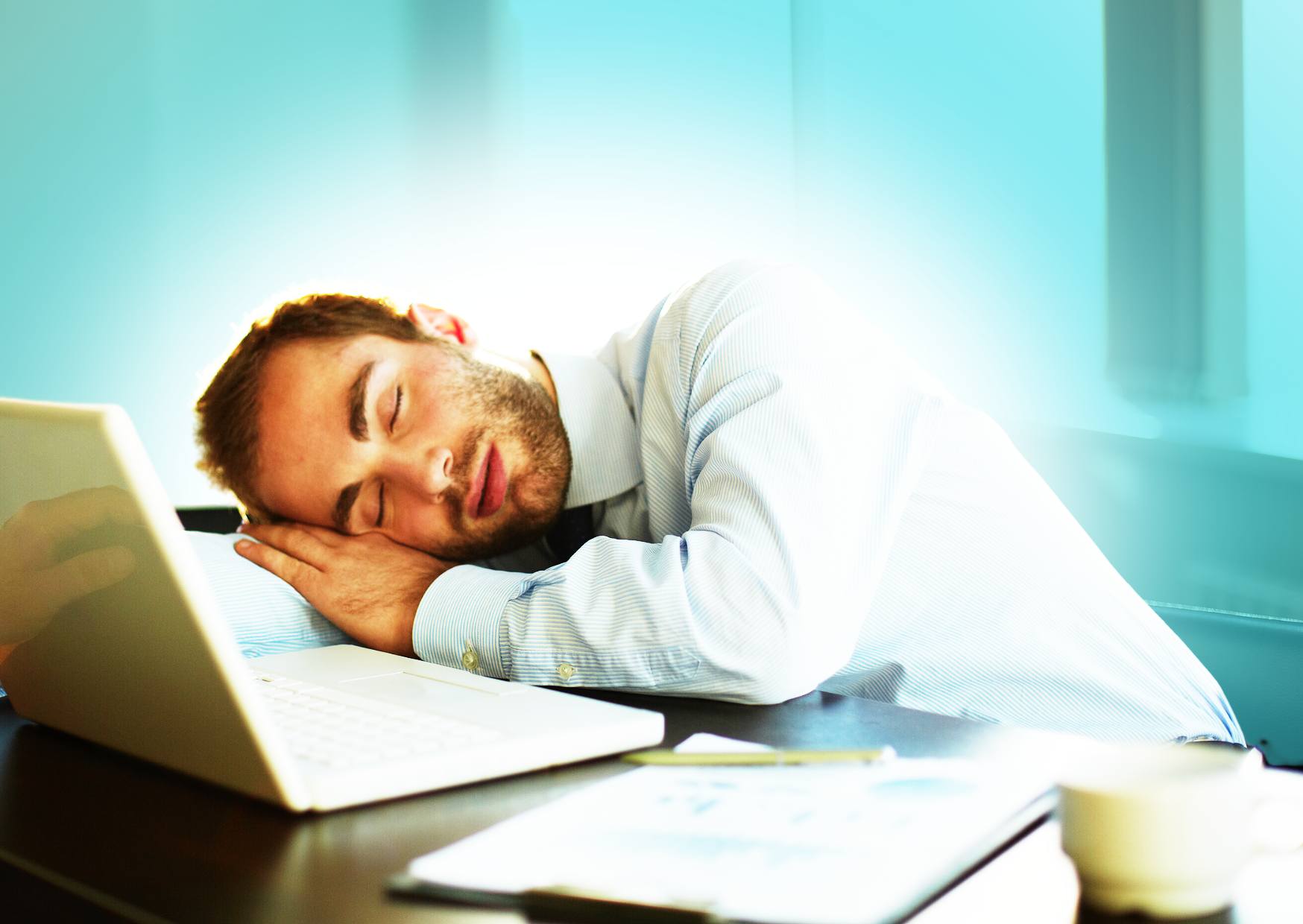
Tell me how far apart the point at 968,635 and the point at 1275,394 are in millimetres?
846

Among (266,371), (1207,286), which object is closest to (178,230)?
(266,371)

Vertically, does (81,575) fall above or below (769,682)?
above

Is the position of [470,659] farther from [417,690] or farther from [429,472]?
[429,472]

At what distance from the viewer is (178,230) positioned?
2439mm

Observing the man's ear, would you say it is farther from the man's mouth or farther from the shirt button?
the shirt button

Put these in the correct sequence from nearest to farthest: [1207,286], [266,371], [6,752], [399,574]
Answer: [6,752] < [399,574] < [266,371] < [1207,286]

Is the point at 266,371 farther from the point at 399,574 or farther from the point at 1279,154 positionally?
the point at 1279,154

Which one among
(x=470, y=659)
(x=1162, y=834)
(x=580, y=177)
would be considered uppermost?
(x=580, y=177)

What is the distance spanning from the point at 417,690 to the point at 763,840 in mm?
432

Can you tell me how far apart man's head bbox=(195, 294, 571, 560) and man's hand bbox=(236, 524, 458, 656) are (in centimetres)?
11

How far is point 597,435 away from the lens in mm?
1679

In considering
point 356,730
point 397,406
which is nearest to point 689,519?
point 397,406

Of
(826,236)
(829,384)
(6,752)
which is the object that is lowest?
(6,752)

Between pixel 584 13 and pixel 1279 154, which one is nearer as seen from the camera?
pixel 1279 154
